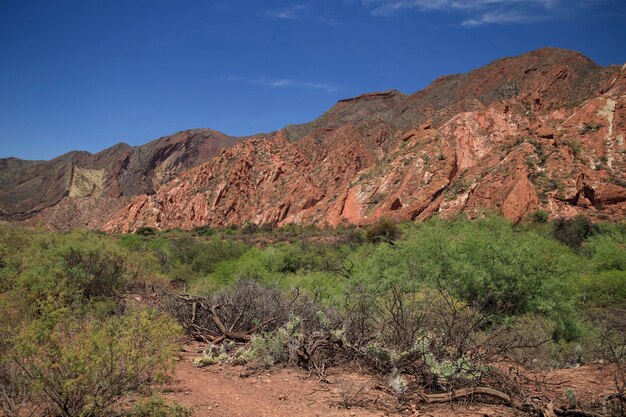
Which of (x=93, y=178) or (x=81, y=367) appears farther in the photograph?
(x=93, y=178)

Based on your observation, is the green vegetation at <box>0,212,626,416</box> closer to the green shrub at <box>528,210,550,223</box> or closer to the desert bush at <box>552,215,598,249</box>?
the desert bush at <box>552,215,598,249</box>

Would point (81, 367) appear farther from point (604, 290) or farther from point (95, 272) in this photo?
point (604, 290)

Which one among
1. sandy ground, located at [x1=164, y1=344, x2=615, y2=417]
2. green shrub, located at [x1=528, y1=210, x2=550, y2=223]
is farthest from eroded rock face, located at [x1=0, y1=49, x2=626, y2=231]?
sandy ground, located at [x1=164, y1=344, x2=615, y2=417]

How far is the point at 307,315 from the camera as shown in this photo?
8.09m

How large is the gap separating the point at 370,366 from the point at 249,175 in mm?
60953

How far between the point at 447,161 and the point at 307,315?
3658 cm

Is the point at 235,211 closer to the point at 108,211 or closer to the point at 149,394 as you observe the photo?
the point at 108,211

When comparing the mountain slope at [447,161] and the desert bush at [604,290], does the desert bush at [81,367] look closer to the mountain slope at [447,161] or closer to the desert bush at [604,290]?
the desert bush at [604,290]

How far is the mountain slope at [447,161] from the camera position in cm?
3366

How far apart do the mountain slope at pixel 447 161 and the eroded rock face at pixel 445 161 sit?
135 millimetres

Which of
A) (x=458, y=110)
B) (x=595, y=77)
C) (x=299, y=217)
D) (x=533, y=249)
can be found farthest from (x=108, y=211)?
(x=533, y=249)

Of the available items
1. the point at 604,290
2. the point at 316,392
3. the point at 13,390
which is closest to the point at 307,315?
the point at 316,392

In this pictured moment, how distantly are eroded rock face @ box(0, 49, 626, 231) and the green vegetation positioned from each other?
18.1m

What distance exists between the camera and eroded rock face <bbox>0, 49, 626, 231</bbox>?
1325 inches
